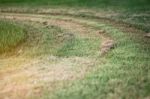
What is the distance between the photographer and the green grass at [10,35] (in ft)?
43.0

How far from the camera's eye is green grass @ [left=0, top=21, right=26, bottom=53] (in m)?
13.1

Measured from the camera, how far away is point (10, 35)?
47.0 feet

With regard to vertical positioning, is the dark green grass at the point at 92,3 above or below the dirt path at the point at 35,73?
above

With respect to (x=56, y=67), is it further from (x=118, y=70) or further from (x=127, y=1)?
(x=127, y=1)

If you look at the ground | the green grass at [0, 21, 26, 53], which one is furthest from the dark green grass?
the green grass at [0, 21, 26, 53]

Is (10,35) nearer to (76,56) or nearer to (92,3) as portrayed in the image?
(76,56)

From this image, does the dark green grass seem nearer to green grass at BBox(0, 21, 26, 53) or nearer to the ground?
the ground

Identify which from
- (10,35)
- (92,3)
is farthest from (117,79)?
(92,3)

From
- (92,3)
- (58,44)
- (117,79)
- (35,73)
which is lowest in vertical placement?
(35,73)

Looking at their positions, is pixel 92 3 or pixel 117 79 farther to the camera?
pixel 92 3

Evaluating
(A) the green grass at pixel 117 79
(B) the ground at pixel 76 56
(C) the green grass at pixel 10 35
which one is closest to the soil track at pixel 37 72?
(B) the ground at pixel 76 56

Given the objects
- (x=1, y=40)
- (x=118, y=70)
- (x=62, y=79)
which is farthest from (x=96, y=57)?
(x=1, y=40)

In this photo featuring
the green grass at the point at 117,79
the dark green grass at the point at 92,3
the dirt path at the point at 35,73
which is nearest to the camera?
the green grass at the point at 117,79

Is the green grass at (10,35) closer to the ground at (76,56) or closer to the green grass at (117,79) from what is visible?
the ground at (76,56)
